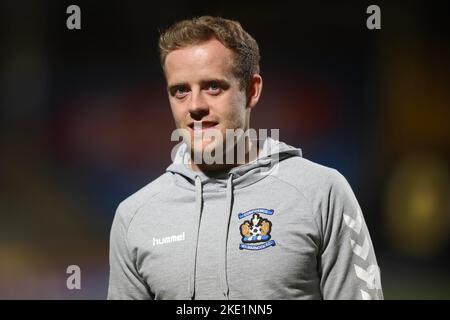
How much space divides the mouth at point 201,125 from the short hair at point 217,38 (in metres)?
0.15

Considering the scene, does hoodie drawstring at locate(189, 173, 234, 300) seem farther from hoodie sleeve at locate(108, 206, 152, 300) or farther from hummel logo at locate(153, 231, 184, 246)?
hoodie sleeve at locate(108, 206, 152, 300)

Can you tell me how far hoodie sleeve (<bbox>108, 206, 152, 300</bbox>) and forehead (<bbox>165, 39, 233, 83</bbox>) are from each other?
424 millimetres

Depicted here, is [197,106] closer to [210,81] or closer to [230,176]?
[210,81]

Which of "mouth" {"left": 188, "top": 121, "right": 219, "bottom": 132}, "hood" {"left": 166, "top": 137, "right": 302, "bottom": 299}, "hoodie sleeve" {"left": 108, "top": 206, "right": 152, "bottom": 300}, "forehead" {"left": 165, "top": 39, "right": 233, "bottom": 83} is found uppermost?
"forehead" {"left": 165, "top": 39, "right": 233, "bottom": 83}

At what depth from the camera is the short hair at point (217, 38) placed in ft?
5.27

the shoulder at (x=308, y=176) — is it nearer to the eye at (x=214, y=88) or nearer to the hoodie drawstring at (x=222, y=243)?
the hoodie drawstring at (x=222, y=243)

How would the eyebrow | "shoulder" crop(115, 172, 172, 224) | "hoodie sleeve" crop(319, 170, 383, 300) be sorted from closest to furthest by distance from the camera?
"hoodie sleeve" crop(319, 170, 383, 300) → the eyebrow → "shoulder" crop(115, 172, 172, 224)

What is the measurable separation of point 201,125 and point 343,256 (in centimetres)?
48

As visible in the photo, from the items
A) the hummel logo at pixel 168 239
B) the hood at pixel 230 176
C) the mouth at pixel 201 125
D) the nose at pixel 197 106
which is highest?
the nose at pixel 197 106

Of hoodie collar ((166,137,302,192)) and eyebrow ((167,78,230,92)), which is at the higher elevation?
eyebrow ((167,78,230,92))

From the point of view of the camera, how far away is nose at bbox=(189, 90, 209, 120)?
1.57 metres

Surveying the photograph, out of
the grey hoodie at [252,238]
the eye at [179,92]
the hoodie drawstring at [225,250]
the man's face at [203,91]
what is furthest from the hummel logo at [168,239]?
the eye at [179,92]

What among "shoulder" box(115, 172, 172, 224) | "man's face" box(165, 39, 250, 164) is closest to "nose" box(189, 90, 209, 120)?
"man's face" box(165, 39, 250, 164)

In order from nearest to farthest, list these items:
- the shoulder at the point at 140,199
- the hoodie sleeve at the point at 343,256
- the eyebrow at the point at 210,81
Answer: the hoodie sleeve at the point at 343,256, the eyebrow at the point at 210,81, the shoulder at the point at 140,199
